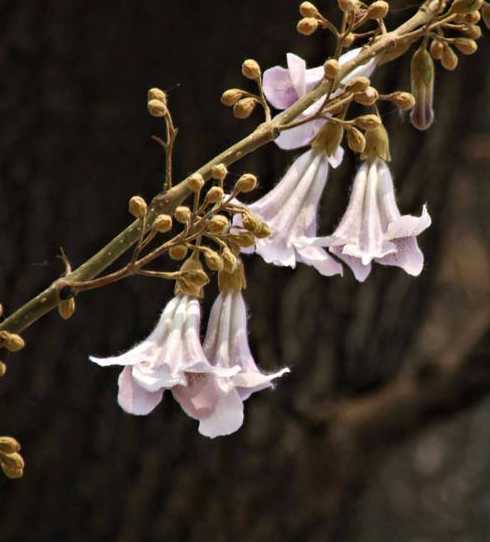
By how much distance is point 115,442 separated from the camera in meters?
2.22

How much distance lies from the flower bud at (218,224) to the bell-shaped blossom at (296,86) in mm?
132

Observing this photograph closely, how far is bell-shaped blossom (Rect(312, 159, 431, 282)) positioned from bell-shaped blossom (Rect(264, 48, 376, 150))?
5cm

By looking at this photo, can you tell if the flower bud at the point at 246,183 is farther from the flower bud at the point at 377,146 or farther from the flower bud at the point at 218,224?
the flower bud at the point at 377,146

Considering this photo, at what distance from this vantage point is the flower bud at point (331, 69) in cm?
83

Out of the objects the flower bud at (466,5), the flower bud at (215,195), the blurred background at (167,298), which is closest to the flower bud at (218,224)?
the flower bud at (215,195)

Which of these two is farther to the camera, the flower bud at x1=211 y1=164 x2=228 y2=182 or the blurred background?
the blurred background

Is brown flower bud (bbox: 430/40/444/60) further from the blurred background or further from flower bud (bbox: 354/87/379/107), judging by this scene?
the blurred background

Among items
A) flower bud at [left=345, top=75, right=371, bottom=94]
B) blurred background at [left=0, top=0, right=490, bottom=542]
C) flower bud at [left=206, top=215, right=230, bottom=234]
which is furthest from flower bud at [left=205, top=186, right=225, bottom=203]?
blurred background at [left=0, top=0, right=490, bottom=542]

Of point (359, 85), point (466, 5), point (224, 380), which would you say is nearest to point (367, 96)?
point (359, 85)

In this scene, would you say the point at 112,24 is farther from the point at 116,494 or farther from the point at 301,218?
the point at 301,218

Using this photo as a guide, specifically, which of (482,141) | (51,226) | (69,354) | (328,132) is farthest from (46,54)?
(482,141)

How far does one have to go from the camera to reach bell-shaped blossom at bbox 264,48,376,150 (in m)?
0.93

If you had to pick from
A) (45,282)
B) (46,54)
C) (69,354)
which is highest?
(46,54)

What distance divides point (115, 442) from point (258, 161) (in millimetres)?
551
